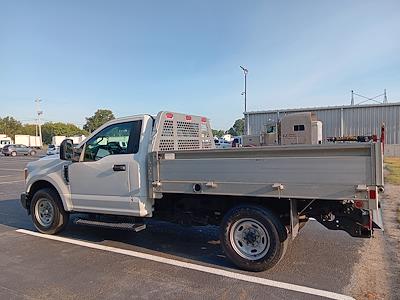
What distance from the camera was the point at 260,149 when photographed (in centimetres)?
450

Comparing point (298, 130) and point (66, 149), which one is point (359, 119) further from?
point (66, 149)

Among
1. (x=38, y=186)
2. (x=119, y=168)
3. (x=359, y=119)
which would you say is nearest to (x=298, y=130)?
(x=38, y=186)

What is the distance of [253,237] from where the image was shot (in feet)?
15.7

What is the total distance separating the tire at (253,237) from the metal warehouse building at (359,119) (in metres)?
28.8

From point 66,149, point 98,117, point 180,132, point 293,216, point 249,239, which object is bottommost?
point 249,239

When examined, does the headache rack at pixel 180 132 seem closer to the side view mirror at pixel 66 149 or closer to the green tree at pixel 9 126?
the side view mirror at pixel 66 149

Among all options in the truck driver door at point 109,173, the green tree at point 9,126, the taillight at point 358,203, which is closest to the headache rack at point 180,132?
the truck driver door at point 109,173

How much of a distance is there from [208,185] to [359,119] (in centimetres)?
3288

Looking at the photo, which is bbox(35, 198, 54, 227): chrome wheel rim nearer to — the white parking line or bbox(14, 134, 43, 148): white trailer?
the white parking line

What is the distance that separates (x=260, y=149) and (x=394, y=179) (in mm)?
12572

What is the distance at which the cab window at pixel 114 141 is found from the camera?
18.7 ft

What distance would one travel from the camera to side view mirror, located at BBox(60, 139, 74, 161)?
234 inches

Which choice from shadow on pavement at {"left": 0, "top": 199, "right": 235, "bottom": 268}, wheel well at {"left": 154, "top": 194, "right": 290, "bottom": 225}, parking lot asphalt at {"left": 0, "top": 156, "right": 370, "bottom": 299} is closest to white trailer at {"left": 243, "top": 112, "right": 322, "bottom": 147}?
shadow on pavement at {"left": 0, "top": 199, "right": 235, "bottom": 268}

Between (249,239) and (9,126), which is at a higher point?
(9,126)
